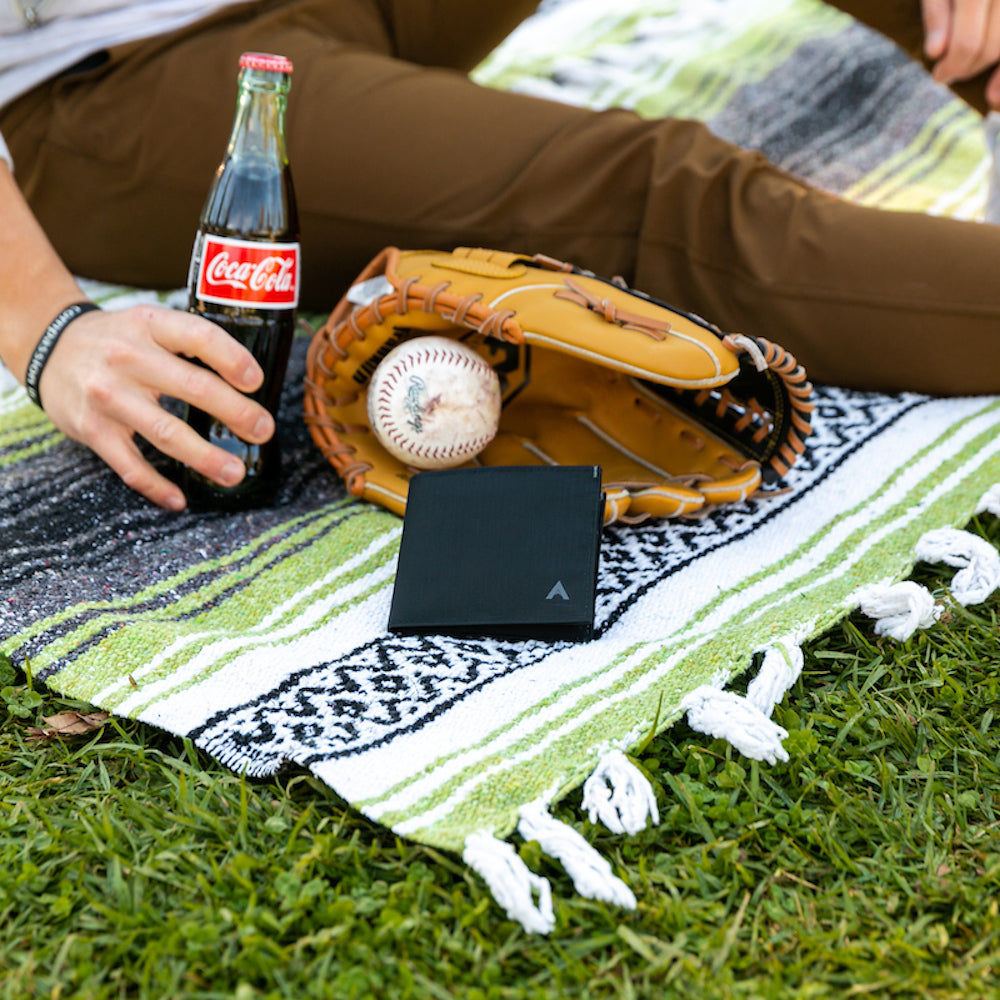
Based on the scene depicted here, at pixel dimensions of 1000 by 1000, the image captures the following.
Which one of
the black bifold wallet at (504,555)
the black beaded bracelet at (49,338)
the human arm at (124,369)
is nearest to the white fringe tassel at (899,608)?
the black bifold wallet at (504,555)

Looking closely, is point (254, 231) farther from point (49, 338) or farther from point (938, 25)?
point (938, 25)

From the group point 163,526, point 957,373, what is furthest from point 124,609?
point 957,373

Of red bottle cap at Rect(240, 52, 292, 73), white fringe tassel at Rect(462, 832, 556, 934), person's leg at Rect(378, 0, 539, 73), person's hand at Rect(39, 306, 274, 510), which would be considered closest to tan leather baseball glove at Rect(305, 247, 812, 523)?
person's hand at Rect(39, 306, 274, 510)

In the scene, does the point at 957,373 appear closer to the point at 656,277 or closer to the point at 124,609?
the point at 656,277

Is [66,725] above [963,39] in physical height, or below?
below

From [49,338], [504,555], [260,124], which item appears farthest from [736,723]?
[49,338]

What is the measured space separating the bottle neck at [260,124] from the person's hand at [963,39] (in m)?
1.38

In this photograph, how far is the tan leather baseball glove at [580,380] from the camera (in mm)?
1515

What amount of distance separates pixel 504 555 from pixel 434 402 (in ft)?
1.02

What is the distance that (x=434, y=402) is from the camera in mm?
1548

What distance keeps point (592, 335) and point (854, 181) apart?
1702 millimetres

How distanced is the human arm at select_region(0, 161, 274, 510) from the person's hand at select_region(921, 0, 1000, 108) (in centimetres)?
157

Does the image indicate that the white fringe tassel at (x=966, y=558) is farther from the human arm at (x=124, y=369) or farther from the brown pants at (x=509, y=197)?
the human arm at (x=124, y=369)

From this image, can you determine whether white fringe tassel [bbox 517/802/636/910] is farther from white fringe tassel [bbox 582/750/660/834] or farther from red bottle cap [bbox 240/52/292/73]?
red bottle cap [bbox 240/52/292/73]
